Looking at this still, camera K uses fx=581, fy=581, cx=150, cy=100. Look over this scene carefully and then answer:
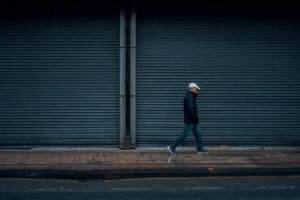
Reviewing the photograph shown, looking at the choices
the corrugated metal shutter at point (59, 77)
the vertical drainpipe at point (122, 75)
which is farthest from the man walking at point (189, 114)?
the corrugated metal shutter at point (59, 77)

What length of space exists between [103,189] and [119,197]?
0.89 meters

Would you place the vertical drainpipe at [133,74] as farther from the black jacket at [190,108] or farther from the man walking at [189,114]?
the black jacket at [190,108]

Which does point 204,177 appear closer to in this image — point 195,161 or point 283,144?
point 195,161

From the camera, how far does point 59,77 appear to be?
15789mm

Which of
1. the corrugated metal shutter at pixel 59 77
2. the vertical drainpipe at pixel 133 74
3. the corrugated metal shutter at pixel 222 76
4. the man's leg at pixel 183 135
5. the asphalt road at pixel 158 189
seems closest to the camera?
the asphalt road at pixel 158 189

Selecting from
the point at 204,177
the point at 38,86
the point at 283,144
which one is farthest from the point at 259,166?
the point at 38,86

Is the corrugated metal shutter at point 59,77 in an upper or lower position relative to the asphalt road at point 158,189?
upper

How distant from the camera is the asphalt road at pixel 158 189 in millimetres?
9938

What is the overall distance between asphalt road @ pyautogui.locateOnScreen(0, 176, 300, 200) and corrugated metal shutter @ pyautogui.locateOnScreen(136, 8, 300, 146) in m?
4.06

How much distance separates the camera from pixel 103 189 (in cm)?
1073

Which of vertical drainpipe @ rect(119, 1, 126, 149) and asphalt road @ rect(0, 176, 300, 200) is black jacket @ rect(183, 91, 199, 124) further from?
asphalt road @ rect(0, 176, 300, 200)

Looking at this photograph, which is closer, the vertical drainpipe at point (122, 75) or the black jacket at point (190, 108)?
the black jacket at point (190, 108)

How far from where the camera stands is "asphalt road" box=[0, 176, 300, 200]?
994 cm

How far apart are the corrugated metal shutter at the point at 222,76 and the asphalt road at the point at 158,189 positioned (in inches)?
160
